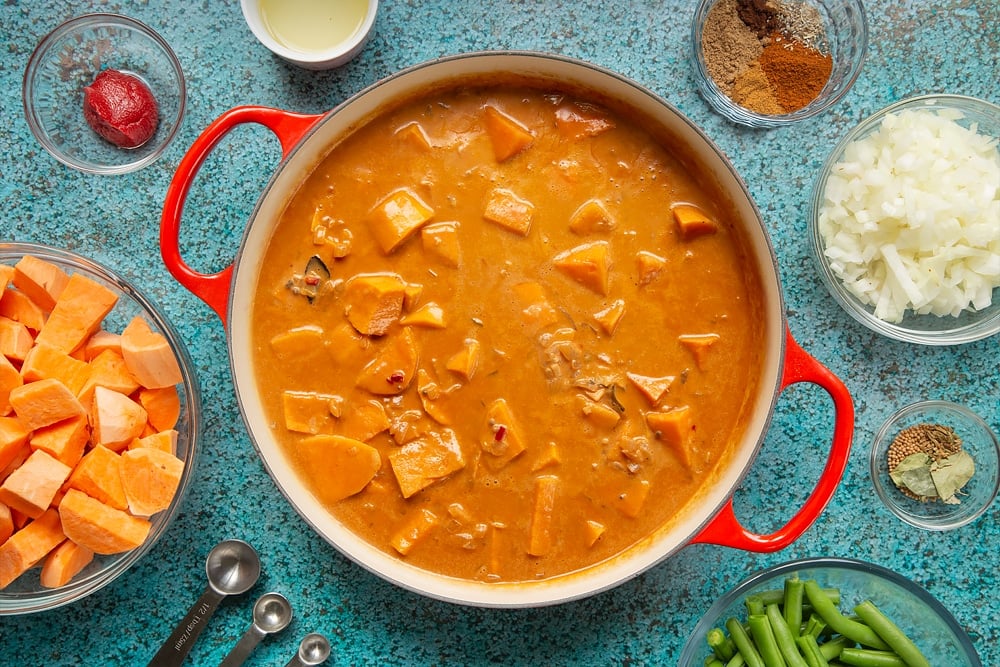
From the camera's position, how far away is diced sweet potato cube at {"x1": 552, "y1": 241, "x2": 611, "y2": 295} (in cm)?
217

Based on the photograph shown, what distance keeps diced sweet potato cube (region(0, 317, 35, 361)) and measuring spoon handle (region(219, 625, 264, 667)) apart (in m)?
1.03

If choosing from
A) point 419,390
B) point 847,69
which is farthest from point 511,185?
point 847,69

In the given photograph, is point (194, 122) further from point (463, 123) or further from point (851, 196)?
point (851, 196)

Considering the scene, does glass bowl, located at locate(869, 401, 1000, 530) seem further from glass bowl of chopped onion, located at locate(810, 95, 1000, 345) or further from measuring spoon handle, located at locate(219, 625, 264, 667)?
measuring spoon handle, located at locate(219, 625, 264, 667)

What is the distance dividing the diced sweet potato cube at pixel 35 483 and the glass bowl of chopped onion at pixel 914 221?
2.26 m

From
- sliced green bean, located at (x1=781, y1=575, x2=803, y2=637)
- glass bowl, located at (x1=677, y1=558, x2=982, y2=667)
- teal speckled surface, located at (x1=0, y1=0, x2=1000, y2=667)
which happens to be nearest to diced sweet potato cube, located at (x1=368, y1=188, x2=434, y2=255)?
teal speckled surface, located at (x1=0, y1=0, x2=1000, y2=667)

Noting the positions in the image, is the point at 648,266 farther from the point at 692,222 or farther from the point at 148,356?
the point at 148,356

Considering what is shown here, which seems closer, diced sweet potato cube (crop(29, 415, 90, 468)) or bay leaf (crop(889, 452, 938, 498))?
diced sweet potato cube (crop(29, 415, 90, 468))

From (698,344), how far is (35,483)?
1814mm

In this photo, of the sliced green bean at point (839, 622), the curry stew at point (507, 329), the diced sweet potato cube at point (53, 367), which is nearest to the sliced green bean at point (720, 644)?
the sliced green bean at point (839, 622)

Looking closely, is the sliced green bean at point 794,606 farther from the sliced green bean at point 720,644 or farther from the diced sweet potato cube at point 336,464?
the diced sweet potato cube at point 336,464

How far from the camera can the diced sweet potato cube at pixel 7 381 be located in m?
2.20

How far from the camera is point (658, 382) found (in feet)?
7.27

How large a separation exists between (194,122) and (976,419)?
2592mm
